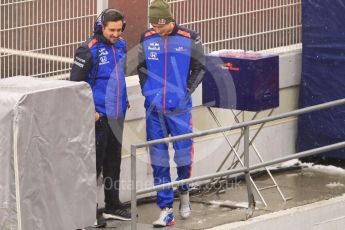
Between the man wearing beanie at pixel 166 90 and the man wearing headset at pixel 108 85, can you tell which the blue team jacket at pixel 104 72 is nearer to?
the man wearing headset at pixel 108 85

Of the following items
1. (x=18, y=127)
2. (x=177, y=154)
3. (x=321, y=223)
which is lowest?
(x=321, y=223)

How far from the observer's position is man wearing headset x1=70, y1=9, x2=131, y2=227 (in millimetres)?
10828

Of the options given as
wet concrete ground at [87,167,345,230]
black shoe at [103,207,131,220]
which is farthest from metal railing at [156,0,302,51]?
black shoe at [103,207,131,220]

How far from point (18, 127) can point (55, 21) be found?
2.57 m

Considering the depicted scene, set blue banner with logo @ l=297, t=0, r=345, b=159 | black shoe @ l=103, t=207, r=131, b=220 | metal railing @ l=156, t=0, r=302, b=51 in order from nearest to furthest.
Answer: black shoe @ l=103, t=207, r=131, b=220 → metal railing @ l=156, t=0, r=302, b=51 → blue banner with logo @ l=297, t=0, r=345, b=159

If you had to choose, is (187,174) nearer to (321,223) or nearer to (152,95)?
(152,95)

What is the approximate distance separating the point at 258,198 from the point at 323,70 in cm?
203

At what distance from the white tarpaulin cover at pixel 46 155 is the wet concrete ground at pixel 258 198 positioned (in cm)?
132

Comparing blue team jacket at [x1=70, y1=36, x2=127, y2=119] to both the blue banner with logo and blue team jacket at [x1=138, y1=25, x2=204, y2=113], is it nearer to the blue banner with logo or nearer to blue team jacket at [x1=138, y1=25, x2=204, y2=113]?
blue team jacket at [x1=138, y1=25, x2=204, y2=113]

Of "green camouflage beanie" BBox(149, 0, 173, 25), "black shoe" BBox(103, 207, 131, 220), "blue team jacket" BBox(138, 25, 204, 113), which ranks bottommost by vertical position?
"black shoe" BBox(103, 207, 131, 220)

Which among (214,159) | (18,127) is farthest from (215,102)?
(18,127)

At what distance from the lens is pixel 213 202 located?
477 inches

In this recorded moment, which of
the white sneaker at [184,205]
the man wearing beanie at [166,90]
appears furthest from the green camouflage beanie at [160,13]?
the white sneaker at [184,205]

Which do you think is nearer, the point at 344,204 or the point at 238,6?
the point at 344,204
